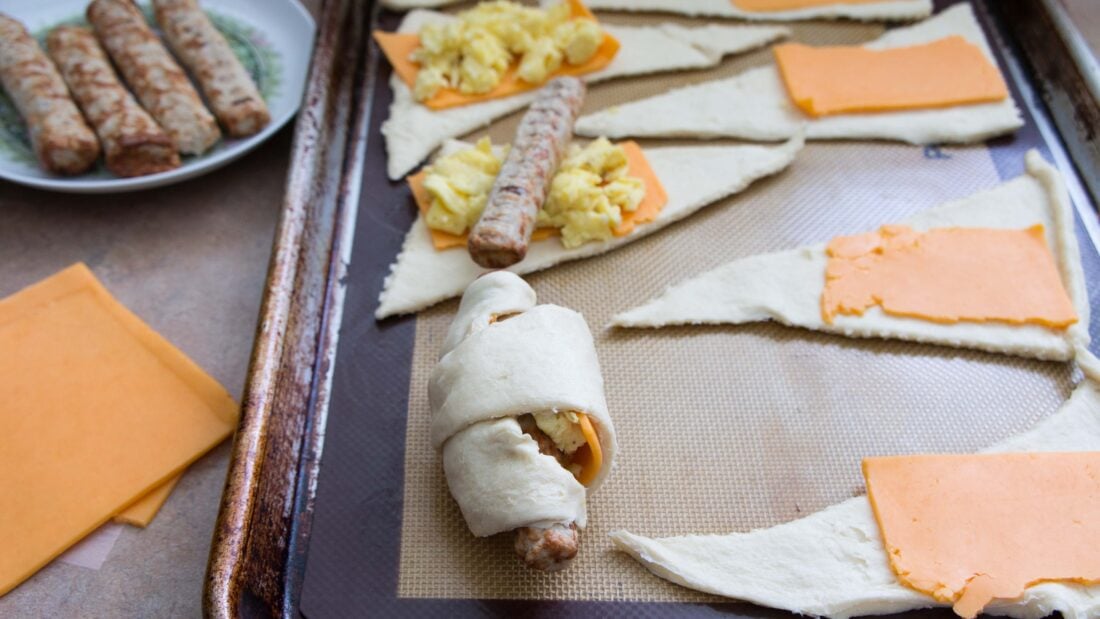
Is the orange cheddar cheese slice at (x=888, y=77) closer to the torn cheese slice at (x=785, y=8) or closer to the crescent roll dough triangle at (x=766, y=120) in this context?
the crescent roll dough triangle at (x=766, y=120)

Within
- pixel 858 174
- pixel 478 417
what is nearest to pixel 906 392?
pixel 858 174

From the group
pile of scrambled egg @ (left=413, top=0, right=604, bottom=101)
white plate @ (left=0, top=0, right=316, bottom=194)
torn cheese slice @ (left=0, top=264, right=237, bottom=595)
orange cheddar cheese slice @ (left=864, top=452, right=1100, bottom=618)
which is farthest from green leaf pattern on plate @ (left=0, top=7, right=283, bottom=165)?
orange cheddar cheese slice @ (left=864, top=452, right=1100, bottom=618)

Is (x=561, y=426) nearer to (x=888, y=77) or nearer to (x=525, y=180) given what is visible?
(x=525, y=180)

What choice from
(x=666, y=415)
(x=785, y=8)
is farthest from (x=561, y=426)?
(x=785, y=8)

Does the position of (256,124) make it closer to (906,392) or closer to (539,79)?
(539,79)

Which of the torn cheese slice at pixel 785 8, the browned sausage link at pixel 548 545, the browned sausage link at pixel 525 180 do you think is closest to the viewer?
the browned sausage link at pixel 548 545

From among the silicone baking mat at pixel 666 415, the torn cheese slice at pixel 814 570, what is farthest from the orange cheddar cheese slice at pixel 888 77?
the torn cheese slice at pixel 814 570
